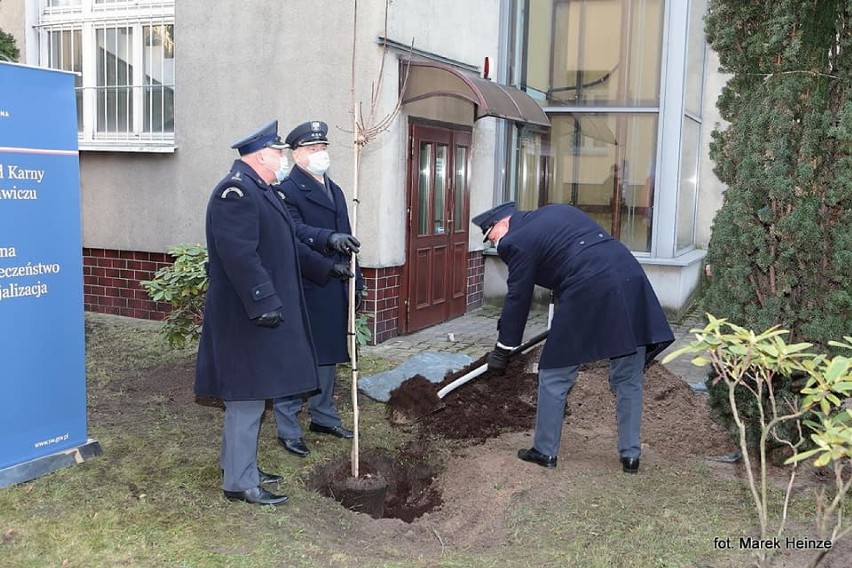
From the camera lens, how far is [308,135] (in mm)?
4965

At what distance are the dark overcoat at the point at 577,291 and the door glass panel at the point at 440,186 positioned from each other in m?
4.20

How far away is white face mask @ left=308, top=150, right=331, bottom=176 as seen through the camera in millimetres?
5023

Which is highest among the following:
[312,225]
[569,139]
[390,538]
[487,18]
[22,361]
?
[487,18]

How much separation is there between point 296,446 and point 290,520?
1.05 m

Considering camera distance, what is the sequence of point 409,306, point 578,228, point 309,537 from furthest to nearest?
point 409,306 → point 578,228 → point 309,537

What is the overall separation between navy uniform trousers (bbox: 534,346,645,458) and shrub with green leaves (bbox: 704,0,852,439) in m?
0.71

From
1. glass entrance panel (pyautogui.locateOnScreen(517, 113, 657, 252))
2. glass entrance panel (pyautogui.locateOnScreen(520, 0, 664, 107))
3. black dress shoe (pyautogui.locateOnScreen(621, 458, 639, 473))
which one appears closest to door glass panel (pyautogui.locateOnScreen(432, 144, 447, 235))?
glass entrance panel (pyautogui.locateOnScreen(517, 113, 657, 252))

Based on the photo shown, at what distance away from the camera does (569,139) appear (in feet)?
34.8

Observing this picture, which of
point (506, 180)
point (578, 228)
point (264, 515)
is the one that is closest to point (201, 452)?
point (264, 515)

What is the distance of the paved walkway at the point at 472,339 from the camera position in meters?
7.41

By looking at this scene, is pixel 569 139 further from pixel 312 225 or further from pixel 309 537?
pixel 309 537

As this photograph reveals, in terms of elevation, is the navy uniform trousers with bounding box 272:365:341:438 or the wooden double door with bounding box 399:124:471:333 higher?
the wooden double door with bounding box 399:124:471:333

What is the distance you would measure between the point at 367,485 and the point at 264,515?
2.27ft

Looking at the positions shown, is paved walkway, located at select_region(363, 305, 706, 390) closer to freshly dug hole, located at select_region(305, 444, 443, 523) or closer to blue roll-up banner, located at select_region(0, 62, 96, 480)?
freshly dug hole, located at select_region(305, 444, 443, 523)
